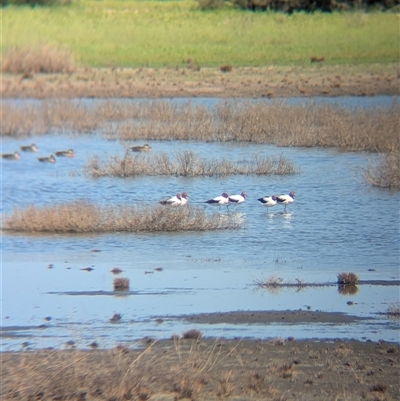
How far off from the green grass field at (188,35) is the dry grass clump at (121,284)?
63.2ft

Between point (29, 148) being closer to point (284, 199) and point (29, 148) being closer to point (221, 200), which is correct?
point (221, 200)

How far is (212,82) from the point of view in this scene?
98.3 ft

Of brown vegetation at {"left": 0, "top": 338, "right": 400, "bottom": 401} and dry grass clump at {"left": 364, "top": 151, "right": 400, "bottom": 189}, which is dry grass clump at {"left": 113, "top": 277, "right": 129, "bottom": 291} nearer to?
brown vegetation at {"left": 0, "top": 338, "right": 400, "bottom": 401}

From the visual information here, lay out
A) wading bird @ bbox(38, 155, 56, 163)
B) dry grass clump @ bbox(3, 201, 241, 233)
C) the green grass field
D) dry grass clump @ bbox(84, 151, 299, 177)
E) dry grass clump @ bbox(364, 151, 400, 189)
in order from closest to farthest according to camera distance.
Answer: dry grass clump @ bbox(3, 201, 241, 233) < dry grass clump @ bbox(364, 151, 400, 189) < dry grass clump @ bbox(84, 151, 299, 177) < wading bird @ bbox(38, 155, 56, 163) < the green grass field

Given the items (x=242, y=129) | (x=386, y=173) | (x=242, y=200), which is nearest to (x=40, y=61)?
(x=242, y=129)

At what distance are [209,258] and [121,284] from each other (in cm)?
182

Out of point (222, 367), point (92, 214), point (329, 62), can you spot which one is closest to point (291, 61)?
point (329, 62)

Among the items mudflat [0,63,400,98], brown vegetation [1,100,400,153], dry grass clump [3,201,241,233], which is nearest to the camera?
dry grass clump [3,201,241,233]

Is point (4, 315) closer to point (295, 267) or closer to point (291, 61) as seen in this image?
point (295, 267)

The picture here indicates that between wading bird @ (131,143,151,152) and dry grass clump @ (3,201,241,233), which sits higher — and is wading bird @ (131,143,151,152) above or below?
below

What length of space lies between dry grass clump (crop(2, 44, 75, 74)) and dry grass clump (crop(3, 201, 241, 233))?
62.4 ft

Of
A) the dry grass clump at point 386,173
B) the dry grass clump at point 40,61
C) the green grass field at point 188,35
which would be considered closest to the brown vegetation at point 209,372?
A: the dry grass clump at point 386,173

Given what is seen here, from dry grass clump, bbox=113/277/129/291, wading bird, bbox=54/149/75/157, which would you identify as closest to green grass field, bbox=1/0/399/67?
wading bird, bbox=54/149/75/157

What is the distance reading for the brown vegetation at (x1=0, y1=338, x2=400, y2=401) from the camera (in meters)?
6.65
